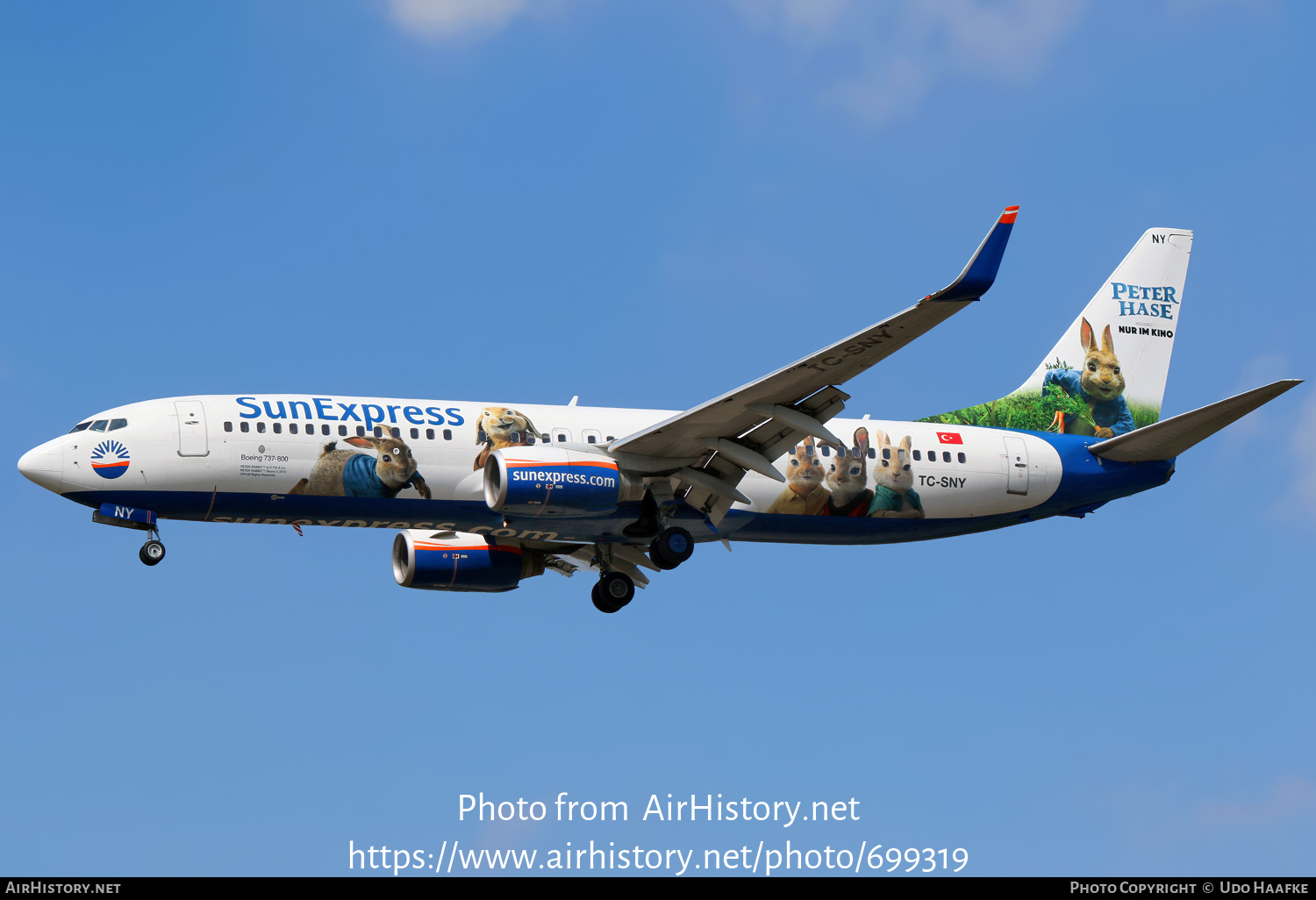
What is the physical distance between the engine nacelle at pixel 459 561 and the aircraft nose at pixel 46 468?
9.59 meters

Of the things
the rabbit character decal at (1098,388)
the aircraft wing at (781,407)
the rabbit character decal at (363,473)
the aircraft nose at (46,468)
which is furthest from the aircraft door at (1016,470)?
the aircraft nose at (46,468)

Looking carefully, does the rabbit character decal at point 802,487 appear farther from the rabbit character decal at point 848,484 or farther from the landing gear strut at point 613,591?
the landing gear strut at point 613,591

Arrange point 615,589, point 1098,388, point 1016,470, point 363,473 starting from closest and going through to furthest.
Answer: point 363,473, point 1016,470, point 615,589, point 1098,388

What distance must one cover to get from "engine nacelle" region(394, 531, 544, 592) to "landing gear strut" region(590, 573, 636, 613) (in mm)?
2147

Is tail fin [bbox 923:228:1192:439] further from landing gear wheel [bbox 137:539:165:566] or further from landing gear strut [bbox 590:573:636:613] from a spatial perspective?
landing gear wheel [bbox 137:539:165:566]

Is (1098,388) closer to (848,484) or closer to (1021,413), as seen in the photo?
(1021,413)

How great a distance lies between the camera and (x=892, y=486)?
125ft

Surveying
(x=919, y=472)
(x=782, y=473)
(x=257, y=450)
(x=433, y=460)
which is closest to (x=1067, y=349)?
(x=919, y=472)

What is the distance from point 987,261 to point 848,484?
1116cm

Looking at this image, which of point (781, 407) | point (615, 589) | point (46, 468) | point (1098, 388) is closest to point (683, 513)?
point (615, 589)

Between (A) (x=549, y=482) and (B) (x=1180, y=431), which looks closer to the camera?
(A) (x=549, y=482)

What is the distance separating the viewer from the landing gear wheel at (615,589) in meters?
39.9

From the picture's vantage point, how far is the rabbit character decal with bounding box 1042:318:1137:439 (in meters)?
41.8
